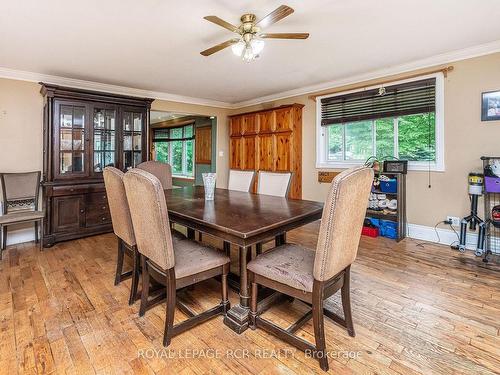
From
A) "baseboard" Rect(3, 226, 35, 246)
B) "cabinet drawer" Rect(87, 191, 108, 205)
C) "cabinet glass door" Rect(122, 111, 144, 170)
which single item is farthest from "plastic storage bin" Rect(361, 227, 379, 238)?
"baseboard" Rect(3, 226, 35, 246)

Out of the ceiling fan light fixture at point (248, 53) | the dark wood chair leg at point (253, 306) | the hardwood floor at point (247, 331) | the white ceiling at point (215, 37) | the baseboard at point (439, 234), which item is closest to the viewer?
the hardwood floor at point (247, 331)

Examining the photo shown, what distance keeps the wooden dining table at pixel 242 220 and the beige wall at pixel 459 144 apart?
2219mm

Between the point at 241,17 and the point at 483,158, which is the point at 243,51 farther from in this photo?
the point at 483,158

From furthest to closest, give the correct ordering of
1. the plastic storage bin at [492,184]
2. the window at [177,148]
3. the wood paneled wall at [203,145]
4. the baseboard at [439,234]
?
the window at [177,148], the wood paneled wall at [203,145], the baseboard at [439,234], the plastic storage bin at [492,184]

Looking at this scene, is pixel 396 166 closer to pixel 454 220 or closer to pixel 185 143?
pixel 454 220

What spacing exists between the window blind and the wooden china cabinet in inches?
116

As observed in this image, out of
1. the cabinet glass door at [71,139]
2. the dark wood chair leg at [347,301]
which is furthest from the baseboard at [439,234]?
the cabinet glass door at [71,139]

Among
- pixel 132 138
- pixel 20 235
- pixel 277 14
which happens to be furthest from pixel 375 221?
pixel 20 235

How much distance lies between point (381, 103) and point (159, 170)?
128 inches

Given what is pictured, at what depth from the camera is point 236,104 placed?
19.7ft

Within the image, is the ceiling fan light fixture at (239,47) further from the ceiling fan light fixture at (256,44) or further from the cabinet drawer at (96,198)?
the cabinet drawer at (96,198)

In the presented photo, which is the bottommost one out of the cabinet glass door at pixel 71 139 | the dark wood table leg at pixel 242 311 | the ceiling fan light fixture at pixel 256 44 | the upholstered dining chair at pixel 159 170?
the dark wood table leg at pixel 242 311

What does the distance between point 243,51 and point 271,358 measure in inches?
89.9

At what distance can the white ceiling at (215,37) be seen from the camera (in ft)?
7.20
